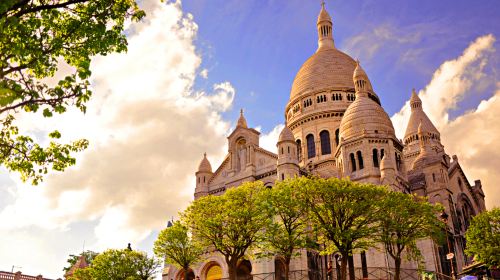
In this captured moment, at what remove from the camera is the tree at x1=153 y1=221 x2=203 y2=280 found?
40.6 metres

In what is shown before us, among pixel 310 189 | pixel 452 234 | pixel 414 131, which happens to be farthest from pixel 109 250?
pixel 414 131

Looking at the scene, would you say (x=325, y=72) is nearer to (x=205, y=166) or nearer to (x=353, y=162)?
(x=353, y=162)

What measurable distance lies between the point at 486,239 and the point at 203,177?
31668mm

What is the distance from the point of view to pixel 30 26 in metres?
14.7

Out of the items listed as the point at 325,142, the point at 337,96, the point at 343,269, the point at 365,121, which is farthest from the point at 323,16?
the point at 343,269

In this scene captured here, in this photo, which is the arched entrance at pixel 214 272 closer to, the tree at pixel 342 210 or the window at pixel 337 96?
the tree at pixel 342 210

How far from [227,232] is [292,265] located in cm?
1283

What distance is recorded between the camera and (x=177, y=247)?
40.9 m

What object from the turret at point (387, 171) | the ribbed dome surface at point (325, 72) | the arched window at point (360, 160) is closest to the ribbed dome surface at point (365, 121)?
the arched window at point (360, 160)

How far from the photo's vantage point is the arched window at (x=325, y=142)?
68.3 metres

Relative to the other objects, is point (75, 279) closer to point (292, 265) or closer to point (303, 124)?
point (292, 265)

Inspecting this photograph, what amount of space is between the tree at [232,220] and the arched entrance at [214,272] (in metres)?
11.8

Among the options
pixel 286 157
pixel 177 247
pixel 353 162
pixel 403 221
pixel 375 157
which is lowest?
pixel 177 247

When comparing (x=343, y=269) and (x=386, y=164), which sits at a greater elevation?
(x=386, y=164)
